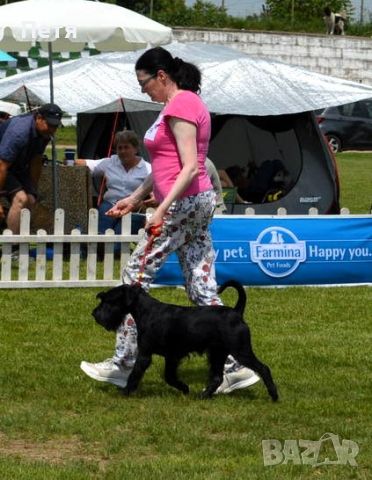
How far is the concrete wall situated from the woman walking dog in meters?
34.3

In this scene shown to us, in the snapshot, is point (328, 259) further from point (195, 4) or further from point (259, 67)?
point (195, 4)

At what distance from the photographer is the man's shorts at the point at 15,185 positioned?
11258 millimetres

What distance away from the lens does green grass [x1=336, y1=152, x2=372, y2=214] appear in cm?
1827

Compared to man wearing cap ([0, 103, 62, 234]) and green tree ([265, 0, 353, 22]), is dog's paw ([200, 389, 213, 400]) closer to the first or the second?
man wearing cap ([0, 103, 62, 234])

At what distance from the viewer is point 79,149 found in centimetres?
1553

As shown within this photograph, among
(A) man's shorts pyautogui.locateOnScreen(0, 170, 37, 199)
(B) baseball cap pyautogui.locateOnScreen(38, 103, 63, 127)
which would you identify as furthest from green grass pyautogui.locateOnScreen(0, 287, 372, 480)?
(A) man's shorts pyautogui.locateOnScreen(0, 170, 37, 199)

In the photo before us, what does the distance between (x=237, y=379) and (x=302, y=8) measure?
146 ft

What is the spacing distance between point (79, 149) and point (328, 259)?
5.89m

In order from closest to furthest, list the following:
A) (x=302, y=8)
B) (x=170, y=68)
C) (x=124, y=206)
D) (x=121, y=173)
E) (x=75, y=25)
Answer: (x=170, y=68), (x=124, y=206), (x=75, y=25), (x=121, y=173), (x=302, y=8)

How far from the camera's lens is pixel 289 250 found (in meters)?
10.2

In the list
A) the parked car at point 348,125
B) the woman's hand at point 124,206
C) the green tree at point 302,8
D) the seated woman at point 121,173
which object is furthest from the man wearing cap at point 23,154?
the green tree at point 302,8

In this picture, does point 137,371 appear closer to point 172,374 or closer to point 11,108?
point 172,374

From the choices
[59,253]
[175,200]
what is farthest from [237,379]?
[59,253]

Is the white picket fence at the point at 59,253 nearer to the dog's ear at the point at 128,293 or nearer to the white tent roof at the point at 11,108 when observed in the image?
the dog's ear at the point at 128,293
